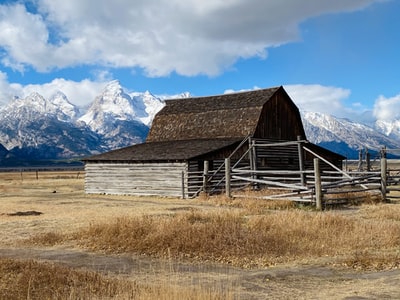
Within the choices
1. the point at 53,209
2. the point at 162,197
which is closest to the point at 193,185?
the point at 162,197

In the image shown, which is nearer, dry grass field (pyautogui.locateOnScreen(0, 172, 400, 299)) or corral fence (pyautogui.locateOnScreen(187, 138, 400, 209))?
dry grass field (pyautogui.locateOnScreen(0, 172, 400, 299))

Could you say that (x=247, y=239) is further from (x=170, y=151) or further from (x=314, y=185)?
(x=170, y=151)

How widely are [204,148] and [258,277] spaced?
24.1 meters


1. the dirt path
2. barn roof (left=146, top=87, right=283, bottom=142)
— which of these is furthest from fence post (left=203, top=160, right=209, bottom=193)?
the dirt path

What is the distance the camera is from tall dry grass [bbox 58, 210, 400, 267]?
1255cm

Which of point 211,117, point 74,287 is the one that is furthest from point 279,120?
point 74,287

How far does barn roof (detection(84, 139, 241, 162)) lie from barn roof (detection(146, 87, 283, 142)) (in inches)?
74.0

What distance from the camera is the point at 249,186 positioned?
33.8 meters

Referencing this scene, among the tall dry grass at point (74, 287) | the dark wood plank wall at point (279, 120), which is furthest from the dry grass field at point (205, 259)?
the dark wood plank wall at point (279, 120)

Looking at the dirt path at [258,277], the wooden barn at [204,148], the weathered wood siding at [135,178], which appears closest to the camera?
the dirt path at [258,277]

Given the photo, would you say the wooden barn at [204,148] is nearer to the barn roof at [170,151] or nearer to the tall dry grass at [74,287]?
the barn roof at [170,151]

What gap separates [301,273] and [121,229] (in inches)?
226

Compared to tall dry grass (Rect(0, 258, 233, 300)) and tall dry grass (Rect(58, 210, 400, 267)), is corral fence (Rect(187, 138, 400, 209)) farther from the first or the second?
tall dry grass (Rect(0, 258, 233, 300))

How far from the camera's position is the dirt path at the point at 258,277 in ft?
29.3
